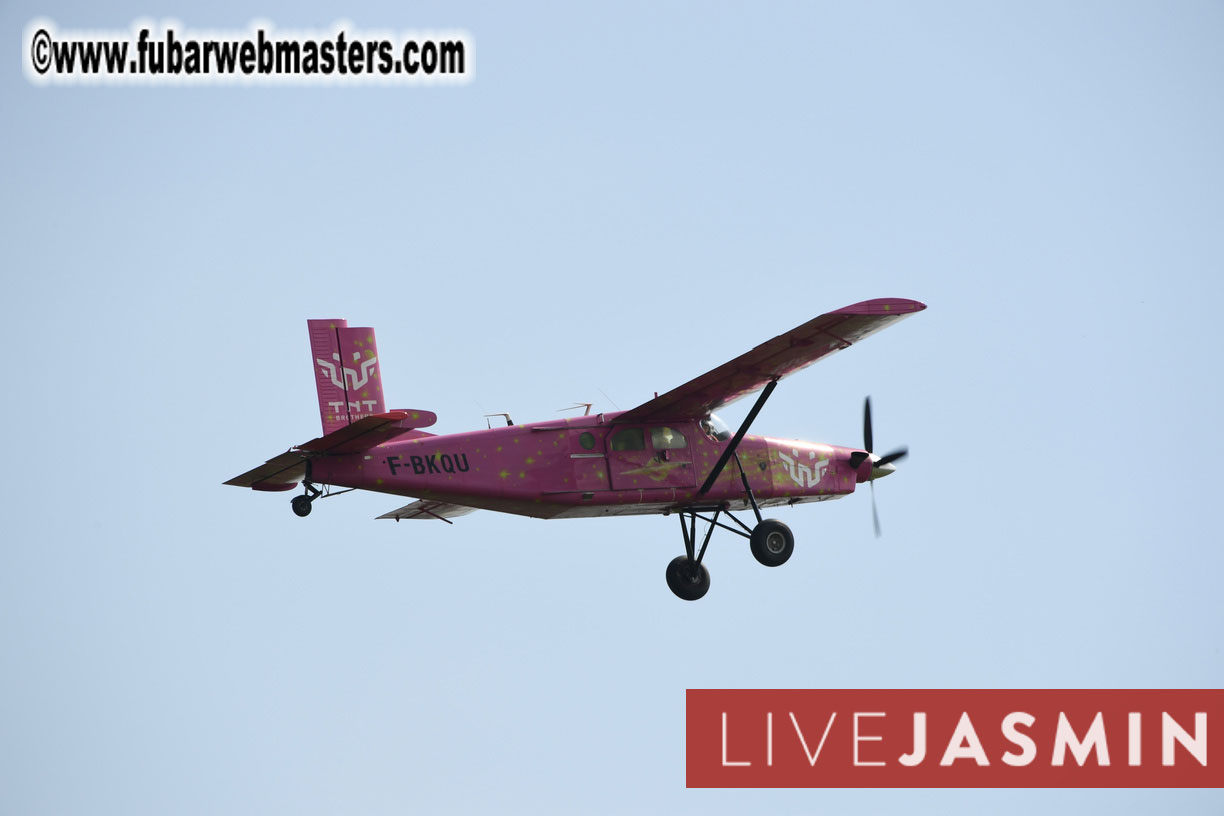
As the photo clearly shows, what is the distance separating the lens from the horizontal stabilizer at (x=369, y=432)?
78.5 feet

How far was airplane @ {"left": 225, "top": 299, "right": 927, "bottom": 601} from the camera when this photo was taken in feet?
84.2

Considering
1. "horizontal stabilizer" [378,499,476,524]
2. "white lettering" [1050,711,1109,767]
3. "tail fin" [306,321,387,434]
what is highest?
"tail fin" [306,321,387,434]

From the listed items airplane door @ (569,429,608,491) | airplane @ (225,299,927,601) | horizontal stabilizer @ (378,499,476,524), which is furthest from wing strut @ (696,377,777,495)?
horizontal stabilizer @ (378,499,476,524)

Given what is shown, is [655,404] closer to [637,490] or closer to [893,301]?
[637,490]

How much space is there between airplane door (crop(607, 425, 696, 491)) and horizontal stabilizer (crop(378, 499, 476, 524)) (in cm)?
455

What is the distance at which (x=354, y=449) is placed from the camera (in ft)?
83.7

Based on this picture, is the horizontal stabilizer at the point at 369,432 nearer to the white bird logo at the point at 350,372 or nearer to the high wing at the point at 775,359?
the white bird logo at the point at 350,372

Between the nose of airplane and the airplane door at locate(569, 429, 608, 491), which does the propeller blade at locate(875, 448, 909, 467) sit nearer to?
the nose of airplane

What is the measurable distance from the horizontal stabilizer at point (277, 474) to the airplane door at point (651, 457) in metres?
4.89

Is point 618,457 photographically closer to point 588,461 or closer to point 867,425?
point 588,461

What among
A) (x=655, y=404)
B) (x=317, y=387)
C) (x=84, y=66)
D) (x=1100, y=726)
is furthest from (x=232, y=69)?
(x=1100, y=726)

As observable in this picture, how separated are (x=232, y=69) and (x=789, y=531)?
12924 mm

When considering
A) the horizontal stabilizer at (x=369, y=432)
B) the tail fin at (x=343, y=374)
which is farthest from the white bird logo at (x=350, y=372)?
the horizontal stabilizer at (x=369, y=432)

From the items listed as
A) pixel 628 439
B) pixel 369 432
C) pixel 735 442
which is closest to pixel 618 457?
pixel 628 439
